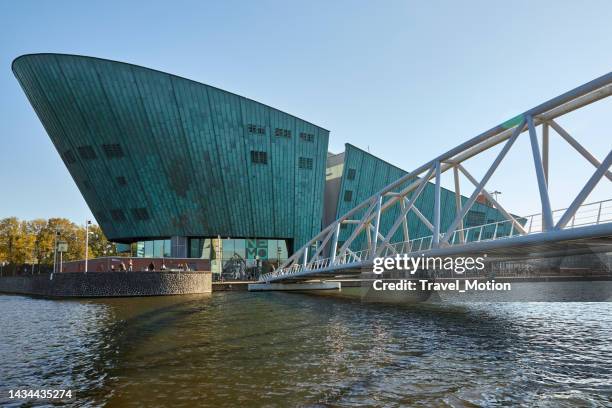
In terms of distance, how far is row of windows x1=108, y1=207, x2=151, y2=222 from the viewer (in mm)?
61125

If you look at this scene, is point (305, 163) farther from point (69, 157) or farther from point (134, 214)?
point (69, 157)

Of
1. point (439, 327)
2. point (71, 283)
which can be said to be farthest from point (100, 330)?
point (71, 283)

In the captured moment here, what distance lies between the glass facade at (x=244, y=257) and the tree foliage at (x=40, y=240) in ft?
97.9

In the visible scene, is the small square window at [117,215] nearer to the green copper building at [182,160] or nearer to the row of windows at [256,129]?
the green copper building at [182,160]

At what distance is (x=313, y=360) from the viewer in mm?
14102

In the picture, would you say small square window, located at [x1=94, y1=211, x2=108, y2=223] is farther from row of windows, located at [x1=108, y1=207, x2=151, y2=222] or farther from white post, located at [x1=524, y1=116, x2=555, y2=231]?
white post, located at [x1=524, y1=116, x2=555, y2=231]

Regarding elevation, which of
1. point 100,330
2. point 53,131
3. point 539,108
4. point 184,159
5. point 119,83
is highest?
point 119,83

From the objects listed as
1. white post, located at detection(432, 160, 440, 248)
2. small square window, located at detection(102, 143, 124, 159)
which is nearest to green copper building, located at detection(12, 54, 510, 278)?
small square window, located at detection(102, 143, 124, 159)

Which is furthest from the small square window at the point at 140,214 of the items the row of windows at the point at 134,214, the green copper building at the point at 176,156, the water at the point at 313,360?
the water at the point at 313,360

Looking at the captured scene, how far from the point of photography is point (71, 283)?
42.8 meters

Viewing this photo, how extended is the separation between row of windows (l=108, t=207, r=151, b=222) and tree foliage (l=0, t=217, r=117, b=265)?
19107mm

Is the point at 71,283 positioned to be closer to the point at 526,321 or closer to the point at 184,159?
the point at 184,159

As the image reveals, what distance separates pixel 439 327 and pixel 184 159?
44.6 m

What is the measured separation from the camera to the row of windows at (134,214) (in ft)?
201
